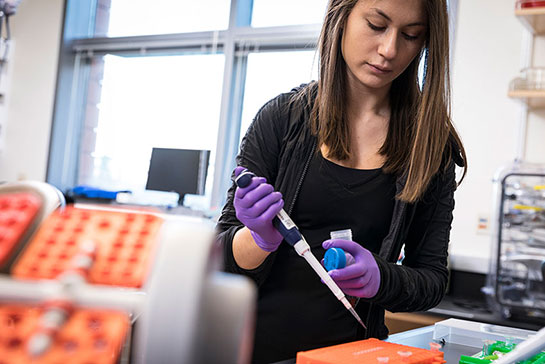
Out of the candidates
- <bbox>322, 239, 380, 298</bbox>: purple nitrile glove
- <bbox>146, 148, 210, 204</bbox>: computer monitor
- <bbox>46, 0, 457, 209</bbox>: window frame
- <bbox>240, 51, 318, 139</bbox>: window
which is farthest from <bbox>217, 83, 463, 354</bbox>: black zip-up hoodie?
<bbox>240, 51, 318, 139</bbox>: window

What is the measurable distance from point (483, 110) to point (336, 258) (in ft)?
7.26

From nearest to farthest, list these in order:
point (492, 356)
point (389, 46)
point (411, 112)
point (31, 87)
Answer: point (492, 356)
point (389, 46)
point (411, 112)
point (31, 87)

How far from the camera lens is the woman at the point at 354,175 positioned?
1.12 metres

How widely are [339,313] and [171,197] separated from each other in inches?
121

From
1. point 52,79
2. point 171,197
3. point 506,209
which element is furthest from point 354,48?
point 52,79

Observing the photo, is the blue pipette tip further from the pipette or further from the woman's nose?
the woman's nose

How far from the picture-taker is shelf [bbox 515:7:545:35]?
2.41 meters

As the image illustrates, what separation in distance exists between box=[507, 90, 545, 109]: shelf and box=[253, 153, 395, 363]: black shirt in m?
1.60

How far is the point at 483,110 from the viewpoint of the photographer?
2857 mm

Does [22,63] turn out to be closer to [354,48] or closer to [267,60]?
[267,60]

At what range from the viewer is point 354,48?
1159mm

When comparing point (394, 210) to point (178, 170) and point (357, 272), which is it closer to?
point (357, 272)

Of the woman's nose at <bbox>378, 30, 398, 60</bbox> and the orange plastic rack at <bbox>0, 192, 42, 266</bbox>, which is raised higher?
the woman's nose at <bbox>378, 30, 398, 60</bbox>

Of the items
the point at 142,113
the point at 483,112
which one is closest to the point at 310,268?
the point at 483,112
